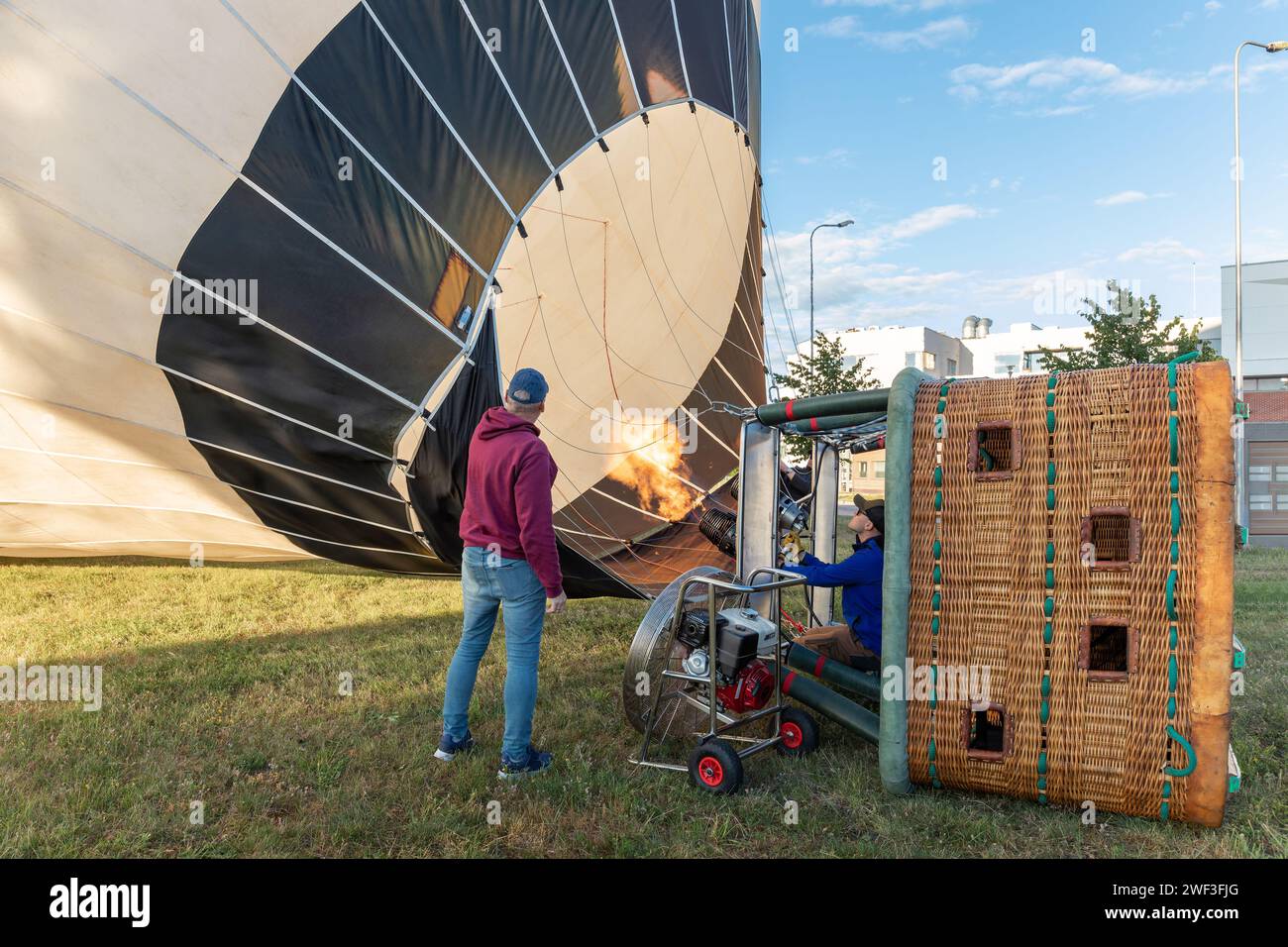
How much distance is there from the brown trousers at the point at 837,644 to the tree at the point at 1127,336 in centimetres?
1193

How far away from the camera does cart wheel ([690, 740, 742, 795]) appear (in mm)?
3381

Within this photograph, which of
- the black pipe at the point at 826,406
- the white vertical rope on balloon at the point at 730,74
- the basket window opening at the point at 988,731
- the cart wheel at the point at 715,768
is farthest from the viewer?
the white vertical rope on balloon at the point at 730,74

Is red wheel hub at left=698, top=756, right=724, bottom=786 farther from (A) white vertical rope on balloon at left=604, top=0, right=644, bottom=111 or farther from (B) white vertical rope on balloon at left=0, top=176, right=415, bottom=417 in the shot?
(A) white vertical rope on balloon at left=604, top=0, right=644, bottom=111

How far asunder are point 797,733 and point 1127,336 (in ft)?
43.4

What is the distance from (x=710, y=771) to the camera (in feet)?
11.3

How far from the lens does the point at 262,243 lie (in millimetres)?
4145

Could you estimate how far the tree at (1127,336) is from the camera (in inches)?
562

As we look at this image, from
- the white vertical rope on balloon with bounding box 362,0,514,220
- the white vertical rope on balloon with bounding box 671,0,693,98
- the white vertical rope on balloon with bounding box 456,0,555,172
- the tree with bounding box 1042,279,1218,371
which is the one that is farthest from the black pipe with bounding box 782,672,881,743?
the tree with bounding box 1042,279,1218,371

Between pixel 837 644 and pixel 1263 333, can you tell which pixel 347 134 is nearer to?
pixel 837 644

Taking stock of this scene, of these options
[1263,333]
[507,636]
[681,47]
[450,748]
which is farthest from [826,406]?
[1263,333]

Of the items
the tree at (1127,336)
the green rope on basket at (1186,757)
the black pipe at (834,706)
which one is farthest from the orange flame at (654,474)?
the tree at (1127,336)

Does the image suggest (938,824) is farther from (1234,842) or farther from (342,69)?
(342,69)

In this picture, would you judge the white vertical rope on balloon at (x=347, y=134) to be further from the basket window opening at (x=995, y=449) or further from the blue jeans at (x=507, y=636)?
the basket window opening at (x=995, y=449)

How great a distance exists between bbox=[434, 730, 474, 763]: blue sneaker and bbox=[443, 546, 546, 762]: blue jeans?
22 millimetres
